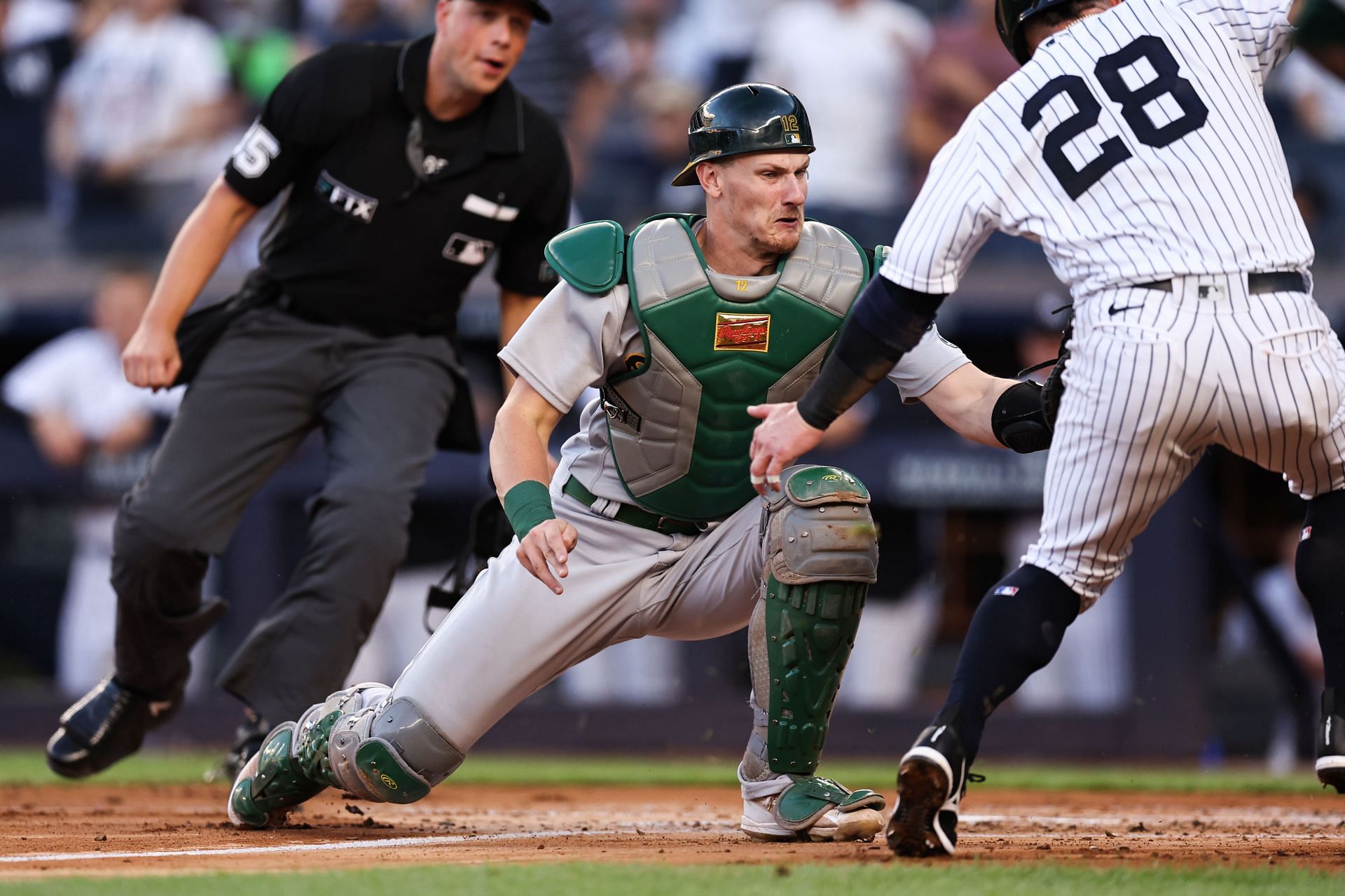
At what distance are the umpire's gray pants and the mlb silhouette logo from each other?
9.8 inches

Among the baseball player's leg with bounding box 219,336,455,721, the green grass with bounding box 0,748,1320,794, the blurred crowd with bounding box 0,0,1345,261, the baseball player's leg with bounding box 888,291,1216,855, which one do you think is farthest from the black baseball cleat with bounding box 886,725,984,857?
the blurred crowd with bounding box 0,0,1345,261

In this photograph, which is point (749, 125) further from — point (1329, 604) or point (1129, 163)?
point (1329, 604)

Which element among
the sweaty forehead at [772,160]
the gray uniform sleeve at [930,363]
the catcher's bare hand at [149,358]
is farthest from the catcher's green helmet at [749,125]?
the catcher's bare hand at [149,358]

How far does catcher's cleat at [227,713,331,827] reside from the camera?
3543mm

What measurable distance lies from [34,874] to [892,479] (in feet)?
19.8

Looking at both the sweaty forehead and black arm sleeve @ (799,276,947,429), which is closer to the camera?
black arm sleeve @ (799,276,947,429)

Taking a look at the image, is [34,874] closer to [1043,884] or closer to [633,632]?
[633,632]

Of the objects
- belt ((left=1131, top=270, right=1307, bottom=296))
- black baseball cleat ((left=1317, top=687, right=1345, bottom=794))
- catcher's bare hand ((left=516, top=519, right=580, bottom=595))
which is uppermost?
belt ((left=1131, top=270, right=1307, bottom=296))

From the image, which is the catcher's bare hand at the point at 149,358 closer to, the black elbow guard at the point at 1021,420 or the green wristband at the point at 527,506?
the green wristband at the point at 527,506

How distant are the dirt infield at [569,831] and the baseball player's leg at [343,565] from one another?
351mm

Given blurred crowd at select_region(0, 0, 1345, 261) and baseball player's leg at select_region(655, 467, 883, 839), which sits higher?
blurred crowd at select_region(0, 0, 1345, 261)

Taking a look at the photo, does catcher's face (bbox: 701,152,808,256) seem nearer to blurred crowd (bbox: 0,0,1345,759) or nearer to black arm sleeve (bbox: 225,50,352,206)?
black arm sleeve (bbox: 225,50,352,206)

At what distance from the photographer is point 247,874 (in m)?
2.68

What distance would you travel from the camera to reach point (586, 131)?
9.09m
